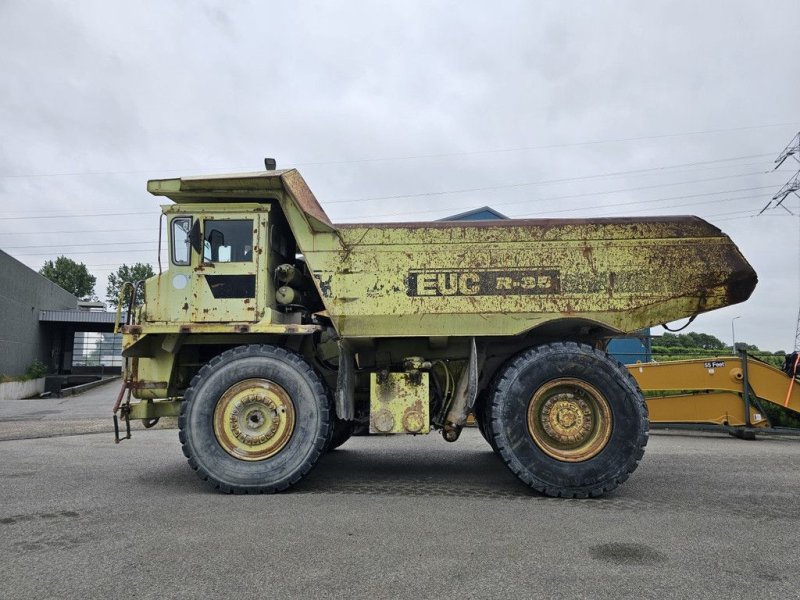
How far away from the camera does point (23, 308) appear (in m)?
29.2

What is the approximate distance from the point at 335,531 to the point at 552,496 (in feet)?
7.33

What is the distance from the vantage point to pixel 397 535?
3795 millimetres

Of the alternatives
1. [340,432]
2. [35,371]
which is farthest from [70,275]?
[340,432]

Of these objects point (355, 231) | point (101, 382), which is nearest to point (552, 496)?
point (355, 231)

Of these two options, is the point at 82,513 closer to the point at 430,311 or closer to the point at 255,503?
the point at 255,503

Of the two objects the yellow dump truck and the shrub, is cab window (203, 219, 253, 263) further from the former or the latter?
the shrub

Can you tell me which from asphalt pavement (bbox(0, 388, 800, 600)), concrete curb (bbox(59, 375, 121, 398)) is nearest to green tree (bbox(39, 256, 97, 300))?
concrete curb (bbox(59, 375, 121, 398))

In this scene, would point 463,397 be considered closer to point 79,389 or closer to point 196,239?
point 196,239

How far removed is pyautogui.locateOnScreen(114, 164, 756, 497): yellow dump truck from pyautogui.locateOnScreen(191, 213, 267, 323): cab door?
14 mm

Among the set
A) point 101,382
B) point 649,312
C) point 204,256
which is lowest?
point 101,382

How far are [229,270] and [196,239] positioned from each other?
0.46 meters

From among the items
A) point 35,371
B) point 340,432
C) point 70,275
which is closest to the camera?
point 340,432

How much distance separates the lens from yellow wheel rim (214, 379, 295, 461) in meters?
5.28

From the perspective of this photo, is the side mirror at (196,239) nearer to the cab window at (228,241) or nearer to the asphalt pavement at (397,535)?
the cab window at (228,241)
